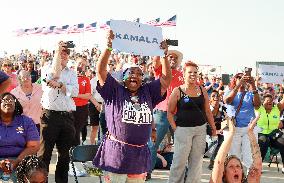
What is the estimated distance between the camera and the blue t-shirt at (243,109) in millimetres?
7816

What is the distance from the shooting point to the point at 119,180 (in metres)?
4.81

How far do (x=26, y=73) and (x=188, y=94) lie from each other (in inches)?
93.1

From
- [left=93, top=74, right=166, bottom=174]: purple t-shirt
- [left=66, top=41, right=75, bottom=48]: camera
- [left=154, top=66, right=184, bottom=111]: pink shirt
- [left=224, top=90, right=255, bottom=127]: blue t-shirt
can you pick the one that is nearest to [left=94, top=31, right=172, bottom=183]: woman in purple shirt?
[left=93, top=74, right=166, bottom=174]: purple t-shirt

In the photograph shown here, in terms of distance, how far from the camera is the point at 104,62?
4707 mm

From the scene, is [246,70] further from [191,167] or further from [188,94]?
[191,167]

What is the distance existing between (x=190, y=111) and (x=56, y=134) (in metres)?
1.84

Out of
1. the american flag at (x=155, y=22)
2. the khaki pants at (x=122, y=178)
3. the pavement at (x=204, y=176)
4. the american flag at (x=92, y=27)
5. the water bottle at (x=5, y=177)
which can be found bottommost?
the pavement at (x=204, y=176)

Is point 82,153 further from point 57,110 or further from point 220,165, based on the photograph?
point 220,165

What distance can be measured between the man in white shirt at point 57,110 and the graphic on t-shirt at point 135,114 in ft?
5.82

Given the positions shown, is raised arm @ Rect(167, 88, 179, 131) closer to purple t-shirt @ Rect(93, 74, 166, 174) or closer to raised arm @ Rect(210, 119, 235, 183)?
purple t-shirt @ Rect(93, 74, 166, 174)

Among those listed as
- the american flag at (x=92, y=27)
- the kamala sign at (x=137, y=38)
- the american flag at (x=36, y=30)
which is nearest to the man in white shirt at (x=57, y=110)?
the kamala sign at (x=137, y=38)

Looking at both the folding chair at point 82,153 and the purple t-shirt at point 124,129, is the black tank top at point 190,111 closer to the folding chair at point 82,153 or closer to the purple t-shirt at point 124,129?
the folding chair at point 82,153

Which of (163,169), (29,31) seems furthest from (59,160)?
(29,31)

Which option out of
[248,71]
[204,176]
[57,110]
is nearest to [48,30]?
[204,176]
